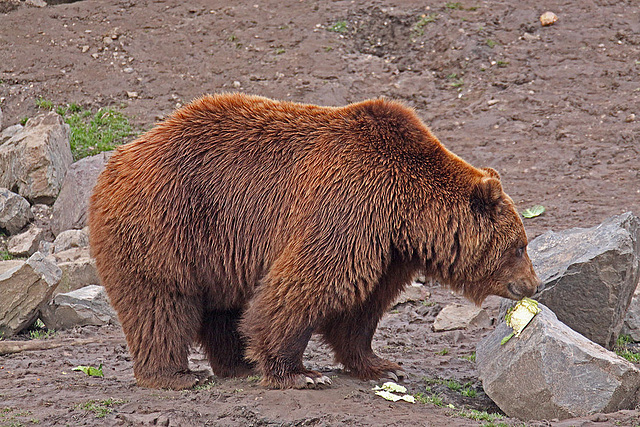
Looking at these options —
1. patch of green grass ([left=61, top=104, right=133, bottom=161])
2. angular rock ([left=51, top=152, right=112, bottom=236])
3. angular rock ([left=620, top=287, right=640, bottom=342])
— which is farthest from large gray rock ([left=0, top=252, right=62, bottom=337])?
angular rock ([left=620, top=287, right=640, bottom=342])

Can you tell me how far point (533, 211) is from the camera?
9883 mm

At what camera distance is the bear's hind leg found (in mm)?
6121

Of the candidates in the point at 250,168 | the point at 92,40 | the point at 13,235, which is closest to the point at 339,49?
the point at 92,40

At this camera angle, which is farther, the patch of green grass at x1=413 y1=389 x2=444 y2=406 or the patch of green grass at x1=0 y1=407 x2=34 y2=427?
the patch of green grass at x1=413 y1=389 x2=444 y2=406

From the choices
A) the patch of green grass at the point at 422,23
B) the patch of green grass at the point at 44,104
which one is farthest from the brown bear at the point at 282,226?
the patch of green grass at the point at 422,23

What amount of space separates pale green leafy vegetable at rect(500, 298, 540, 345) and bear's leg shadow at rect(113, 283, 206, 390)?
229cm

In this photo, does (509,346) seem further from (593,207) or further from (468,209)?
(593,207)

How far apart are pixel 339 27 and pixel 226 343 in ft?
29.5

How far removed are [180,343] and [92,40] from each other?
9679 mm

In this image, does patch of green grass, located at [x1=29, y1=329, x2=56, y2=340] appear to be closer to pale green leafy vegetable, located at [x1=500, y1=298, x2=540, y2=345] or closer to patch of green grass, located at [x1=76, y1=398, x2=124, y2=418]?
patch of green grass, located at [x1=76, y1=398, x2=124, y2=418]

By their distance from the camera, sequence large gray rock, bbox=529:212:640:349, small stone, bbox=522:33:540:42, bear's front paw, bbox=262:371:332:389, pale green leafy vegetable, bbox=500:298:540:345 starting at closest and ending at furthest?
bear's front paw, bbox=262:371:332:389 < pale green leafy vegetable, bbox=500:298:540:345 < large gray rock, bbox=529:212:640:349 < small stone, bbox=522:33:540:42

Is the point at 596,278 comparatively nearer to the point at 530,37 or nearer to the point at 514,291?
the point at 514,291

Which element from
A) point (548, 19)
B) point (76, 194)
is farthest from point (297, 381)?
point (548, 19)

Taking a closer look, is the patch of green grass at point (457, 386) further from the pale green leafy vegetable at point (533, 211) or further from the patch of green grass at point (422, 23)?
the patch of green grass at point (422, 23)
